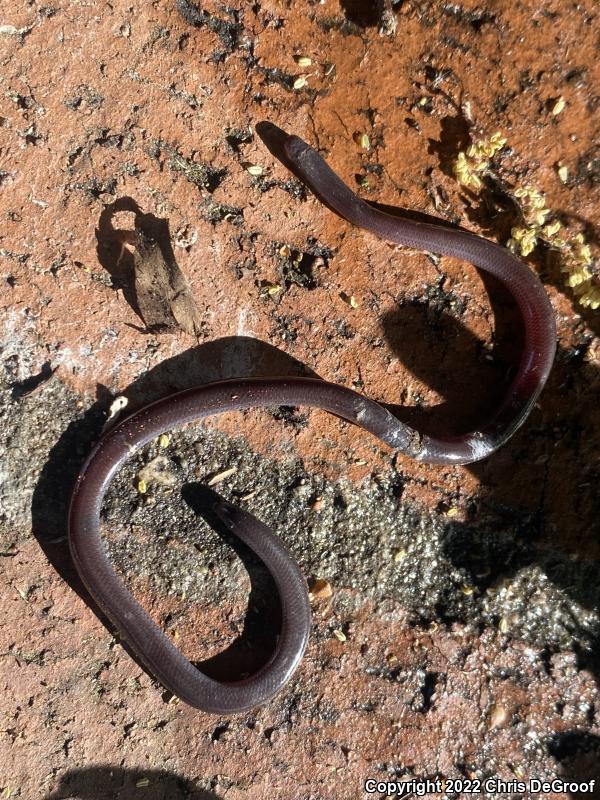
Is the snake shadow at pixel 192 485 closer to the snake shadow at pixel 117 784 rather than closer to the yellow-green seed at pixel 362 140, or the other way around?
the snake shadow at pixel 117 784

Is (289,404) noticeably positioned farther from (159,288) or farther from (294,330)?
(159,288)

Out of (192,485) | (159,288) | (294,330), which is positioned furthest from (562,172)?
(192,485)

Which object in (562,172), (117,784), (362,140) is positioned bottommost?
(117,784)

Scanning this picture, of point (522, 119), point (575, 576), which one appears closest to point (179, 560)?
point (575, 576)

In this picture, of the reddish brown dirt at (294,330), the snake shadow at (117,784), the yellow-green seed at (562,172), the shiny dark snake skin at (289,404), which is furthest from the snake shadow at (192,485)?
the yellow-green seed at (562,172)

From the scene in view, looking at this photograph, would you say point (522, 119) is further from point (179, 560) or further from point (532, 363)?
point (179, 560)

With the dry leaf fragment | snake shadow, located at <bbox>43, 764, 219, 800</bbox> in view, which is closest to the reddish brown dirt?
snake shadow, located at <bbox>43, 764, 219, 800</bbox>
